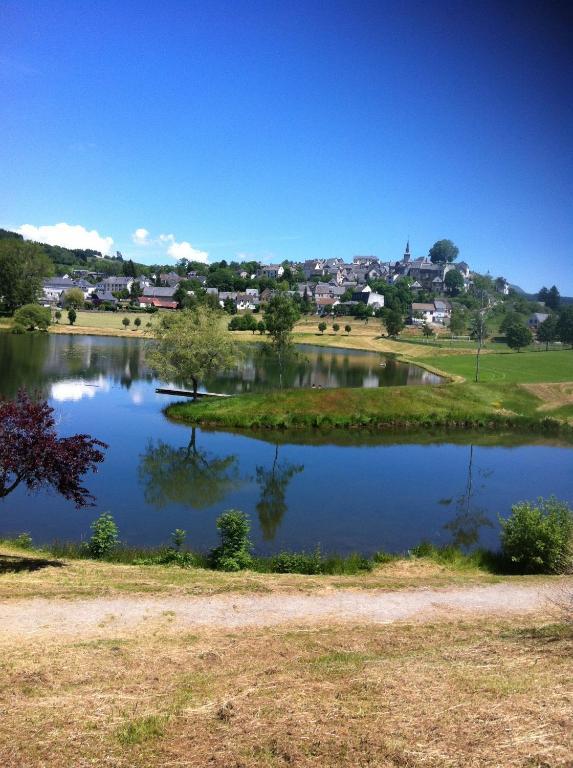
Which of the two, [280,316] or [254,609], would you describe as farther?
[280,316]

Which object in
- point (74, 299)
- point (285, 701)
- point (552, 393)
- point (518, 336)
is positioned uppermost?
point (74, 299)

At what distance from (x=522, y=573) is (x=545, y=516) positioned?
2.35 metres

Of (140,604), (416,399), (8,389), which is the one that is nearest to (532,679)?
(140,604)

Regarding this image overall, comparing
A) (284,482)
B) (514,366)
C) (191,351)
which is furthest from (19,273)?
(284,482)

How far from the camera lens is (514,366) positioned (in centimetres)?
8450

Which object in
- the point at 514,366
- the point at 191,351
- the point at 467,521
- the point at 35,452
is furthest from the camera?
the point at 514,366

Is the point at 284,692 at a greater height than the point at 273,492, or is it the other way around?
the point at 284,692

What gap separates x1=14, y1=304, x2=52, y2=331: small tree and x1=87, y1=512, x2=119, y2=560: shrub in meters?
93.7

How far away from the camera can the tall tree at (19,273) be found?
126 m

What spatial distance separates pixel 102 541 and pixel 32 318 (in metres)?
96.5

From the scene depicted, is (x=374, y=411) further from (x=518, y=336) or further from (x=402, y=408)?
(x=518, y=336)

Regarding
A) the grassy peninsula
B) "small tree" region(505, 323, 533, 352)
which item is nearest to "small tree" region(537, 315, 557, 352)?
"small tree" region(505, 323, 533, 352)

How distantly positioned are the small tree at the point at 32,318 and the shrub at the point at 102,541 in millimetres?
93663

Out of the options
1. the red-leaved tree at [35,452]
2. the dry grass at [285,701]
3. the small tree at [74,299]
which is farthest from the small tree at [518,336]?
the small tree at [74,299]
